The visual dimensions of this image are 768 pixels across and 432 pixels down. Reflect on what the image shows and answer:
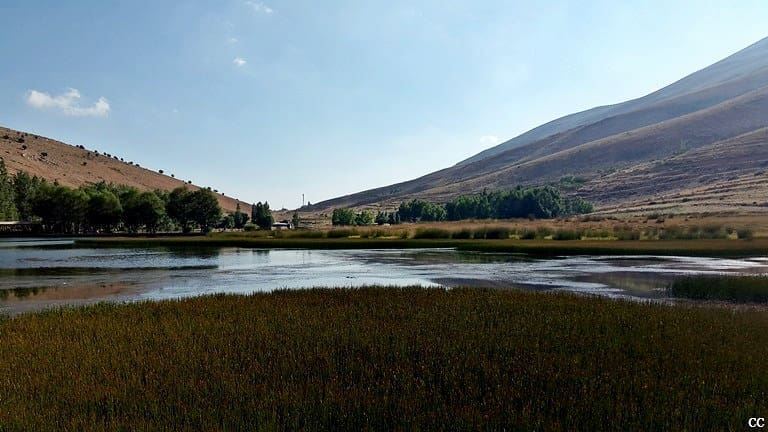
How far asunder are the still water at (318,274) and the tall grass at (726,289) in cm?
125

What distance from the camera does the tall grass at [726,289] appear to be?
2906 centimetres

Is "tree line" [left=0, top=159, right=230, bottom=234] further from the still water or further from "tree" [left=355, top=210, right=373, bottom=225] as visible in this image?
the still water

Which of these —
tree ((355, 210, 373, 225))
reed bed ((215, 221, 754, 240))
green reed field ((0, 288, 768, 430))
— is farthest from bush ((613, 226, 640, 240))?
tree ((355, 210, 373, 225))

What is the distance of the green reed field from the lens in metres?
11.0

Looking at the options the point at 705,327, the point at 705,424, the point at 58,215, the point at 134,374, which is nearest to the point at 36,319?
the point at 134,374

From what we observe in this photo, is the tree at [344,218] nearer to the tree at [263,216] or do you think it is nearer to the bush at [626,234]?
the tree at [263,216]

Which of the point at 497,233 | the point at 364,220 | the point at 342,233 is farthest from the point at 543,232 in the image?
the point at 364,220

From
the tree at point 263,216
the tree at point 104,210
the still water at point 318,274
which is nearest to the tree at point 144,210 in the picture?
the tree at point 104,210

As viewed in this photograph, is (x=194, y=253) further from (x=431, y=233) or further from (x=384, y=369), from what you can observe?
(x=384, y=369)

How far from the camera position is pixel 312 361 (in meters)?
14.6

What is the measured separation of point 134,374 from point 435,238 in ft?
257

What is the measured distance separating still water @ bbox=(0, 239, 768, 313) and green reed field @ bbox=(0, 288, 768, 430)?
1046 centimetres

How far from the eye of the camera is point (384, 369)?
45.0 ft

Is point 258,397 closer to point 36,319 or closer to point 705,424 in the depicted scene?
point 705,424
